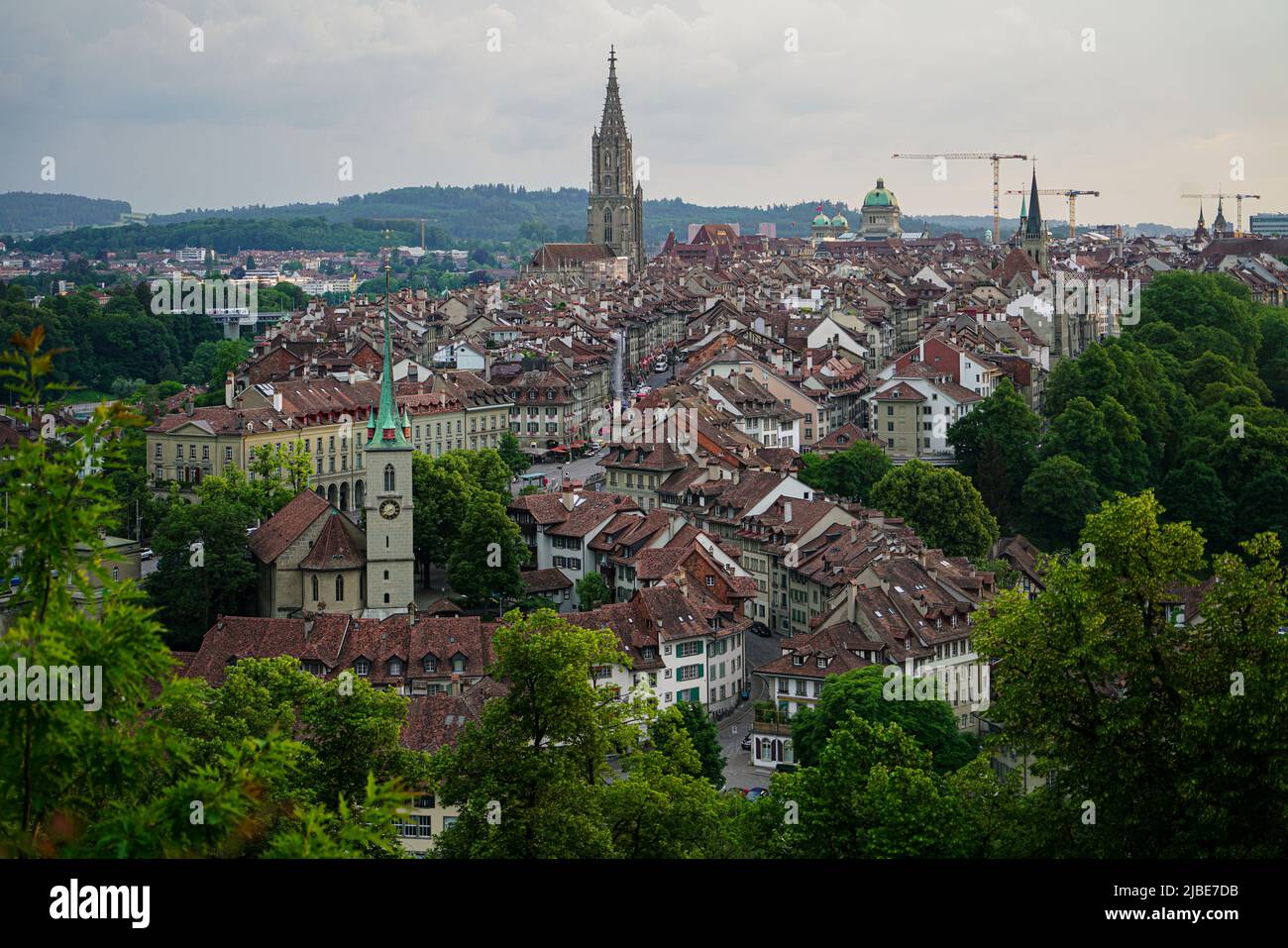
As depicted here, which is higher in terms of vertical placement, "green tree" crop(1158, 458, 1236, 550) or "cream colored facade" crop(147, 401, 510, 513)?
"cream colored facade" crop(147, 401, 510, 513)

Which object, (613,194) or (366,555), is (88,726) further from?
(613,194)

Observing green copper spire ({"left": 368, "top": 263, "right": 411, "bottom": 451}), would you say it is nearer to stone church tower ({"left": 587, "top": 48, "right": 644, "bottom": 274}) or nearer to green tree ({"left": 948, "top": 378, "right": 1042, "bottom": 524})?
green tree ({"left": 948, "top": 378, "right": 1042, "bottom": 524})

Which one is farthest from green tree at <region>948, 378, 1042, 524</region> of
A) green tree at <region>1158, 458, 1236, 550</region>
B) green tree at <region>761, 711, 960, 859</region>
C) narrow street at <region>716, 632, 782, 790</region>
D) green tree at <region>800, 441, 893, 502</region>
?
green tree at <region>761, 711, 960, 859</region>

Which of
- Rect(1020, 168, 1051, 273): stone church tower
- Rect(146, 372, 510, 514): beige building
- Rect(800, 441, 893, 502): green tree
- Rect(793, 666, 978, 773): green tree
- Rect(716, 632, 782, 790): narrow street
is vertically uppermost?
Rect(1020, 168, 1051, 273): stone church tower

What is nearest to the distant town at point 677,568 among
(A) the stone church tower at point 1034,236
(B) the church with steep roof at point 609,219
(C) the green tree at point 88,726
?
(C) the green tree at point 88,726

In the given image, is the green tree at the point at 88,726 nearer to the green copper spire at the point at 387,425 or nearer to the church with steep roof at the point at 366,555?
the church with steep roof at the point at 366,555
